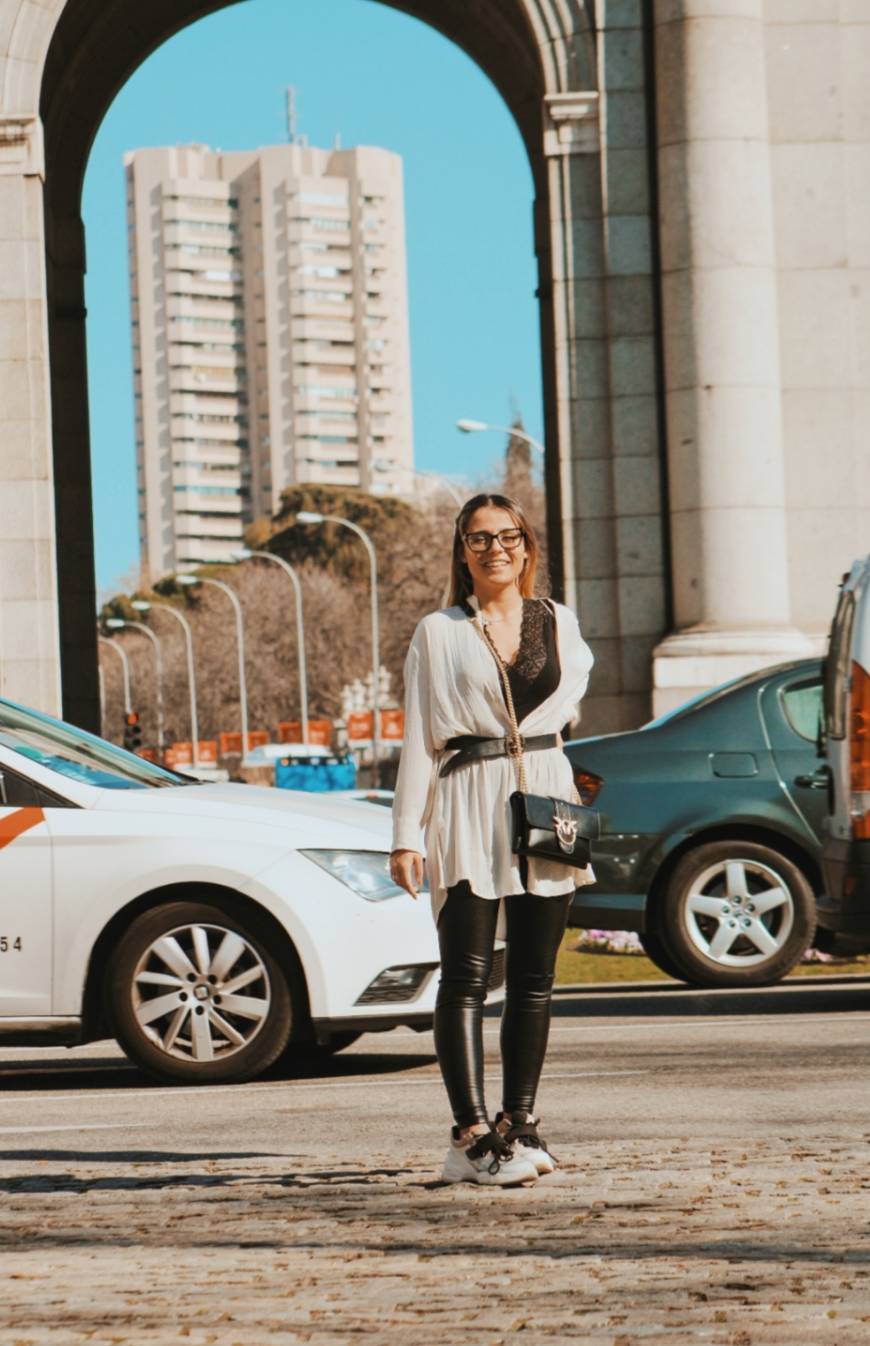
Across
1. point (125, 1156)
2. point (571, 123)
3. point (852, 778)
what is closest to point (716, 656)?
point (571, 123)

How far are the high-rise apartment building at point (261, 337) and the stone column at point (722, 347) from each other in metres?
161

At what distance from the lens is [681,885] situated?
12781 millimetres

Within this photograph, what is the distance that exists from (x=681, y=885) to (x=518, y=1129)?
6.50 metres

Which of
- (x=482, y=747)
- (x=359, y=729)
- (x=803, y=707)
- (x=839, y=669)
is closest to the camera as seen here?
(x=482, y=747)

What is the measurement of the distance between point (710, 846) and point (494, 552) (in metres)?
6.53

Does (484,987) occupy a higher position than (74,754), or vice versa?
(74,754)

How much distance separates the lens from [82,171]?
27844mm

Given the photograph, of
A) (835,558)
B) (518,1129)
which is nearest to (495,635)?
(518,1129)

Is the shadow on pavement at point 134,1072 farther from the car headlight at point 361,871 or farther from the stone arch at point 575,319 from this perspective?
the stone arch at point 575,319

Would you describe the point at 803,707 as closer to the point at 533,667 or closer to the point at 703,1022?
the point at 703,1022

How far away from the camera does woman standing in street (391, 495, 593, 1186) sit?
6.41m

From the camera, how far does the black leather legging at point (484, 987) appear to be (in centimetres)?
639

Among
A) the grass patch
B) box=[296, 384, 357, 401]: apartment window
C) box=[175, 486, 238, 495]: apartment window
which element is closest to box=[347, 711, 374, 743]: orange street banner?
the grass patch

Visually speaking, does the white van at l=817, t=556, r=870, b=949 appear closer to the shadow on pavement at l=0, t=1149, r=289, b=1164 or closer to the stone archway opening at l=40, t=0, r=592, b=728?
the shadow on pavement at l=0, t=1149, r=289, b=1164
